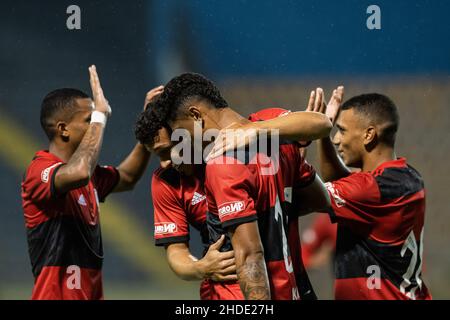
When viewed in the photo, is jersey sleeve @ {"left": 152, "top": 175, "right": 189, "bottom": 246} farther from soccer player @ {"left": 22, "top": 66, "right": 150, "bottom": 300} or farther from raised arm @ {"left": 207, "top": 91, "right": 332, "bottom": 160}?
raised arm @ {"left": 207, "top": 91, "right": 332, "bottom": 160}

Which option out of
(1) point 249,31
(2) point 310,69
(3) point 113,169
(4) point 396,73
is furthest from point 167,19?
(3) point 113,169

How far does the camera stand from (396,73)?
686 cm

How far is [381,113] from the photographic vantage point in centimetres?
372

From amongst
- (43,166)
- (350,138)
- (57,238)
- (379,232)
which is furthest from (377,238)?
(43,166)

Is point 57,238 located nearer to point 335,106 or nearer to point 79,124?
point 79,124

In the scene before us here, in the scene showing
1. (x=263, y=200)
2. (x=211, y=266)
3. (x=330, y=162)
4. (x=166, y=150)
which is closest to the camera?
(x=263, y=200)

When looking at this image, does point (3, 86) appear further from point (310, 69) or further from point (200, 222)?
point (200, 222)

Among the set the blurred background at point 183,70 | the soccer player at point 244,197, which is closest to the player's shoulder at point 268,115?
the soccer player at point 244,197

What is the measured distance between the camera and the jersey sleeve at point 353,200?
3461 millimetres

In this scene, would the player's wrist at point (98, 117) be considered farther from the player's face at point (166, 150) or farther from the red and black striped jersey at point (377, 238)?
the red and black striped jersey at point (377, 238)

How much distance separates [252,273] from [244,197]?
28 cm

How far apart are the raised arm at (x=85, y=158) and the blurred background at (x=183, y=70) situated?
2.68m

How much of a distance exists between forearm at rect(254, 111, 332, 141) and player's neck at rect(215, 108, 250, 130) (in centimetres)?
9

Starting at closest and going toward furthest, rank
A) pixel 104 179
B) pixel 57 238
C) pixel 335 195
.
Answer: pixel 335 195 → pixel 57 238 → pixel 104 179
